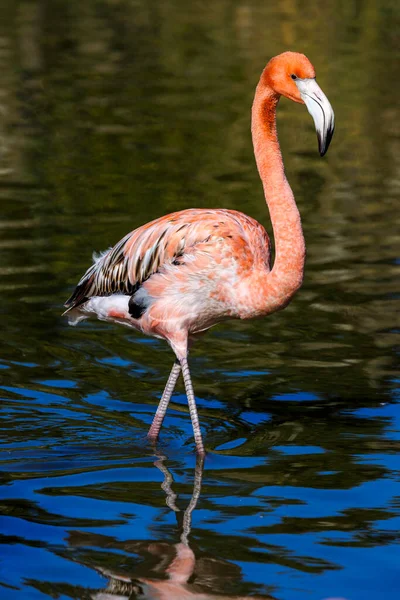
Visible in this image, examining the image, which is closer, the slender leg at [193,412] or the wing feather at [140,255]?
the slender leg at [193,412]

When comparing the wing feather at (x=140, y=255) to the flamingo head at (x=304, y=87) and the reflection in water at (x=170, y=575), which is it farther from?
the reflection in water at (x=170, y=575)

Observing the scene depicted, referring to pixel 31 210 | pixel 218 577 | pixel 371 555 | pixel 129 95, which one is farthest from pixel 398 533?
pixel 129 95

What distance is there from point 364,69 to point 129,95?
4885 mm

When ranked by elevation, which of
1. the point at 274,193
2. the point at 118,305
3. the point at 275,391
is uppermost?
the point at 274,193

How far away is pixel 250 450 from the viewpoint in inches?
273

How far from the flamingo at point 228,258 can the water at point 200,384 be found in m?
0.58

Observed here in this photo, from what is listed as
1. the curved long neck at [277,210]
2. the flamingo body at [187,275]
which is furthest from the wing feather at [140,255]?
the curved long neck at [277,210]

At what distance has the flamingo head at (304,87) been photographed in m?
6.25

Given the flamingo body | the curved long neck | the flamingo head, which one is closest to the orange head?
the flamingo head

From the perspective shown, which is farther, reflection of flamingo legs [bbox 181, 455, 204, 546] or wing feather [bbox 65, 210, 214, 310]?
wing feather [bbox 65, 210, 214, 310]

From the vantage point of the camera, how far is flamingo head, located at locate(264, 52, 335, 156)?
625 centimetres

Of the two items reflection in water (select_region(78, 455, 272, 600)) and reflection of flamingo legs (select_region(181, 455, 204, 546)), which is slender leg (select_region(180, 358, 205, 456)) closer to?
reflection of flamingo legs (select_region(181, 455, 204, 546))

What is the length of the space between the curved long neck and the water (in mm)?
1048

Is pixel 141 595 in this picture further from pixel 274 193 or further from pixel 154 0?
pixel 154 0
